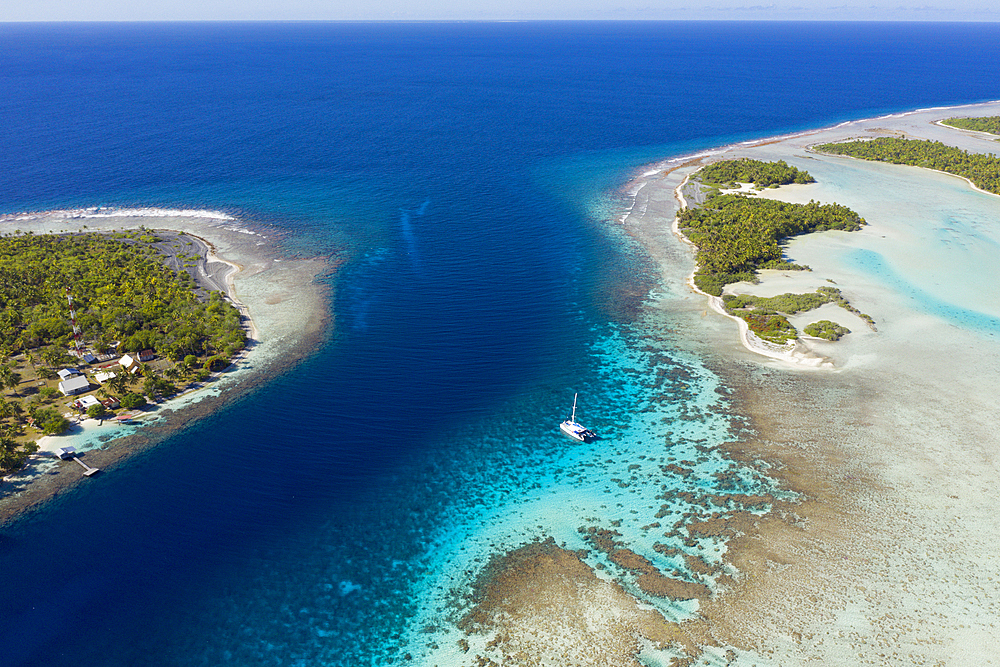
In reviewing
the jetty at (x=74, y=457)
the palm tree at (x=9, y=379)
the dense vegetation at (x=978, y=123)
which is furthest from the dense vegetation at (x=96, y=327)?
the dense vegetation at (x=978, y=123)

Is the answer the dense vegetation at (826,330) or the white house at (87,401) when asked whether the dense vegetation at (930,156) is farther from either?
the white house at (87,401)

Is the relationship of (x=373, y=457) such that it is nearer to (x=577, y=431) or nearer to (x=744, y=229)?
(x=577, y=431)

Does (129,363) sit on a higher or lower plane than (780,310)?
higher

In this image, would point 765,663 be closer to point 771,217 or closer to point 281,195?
point 771,217

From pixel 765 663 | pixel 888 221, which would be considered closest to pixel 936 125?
pixel 888 221

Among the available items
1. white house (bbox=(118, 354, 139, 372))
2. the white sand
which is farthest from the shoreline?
white house (bbox=(118, 354, 139, 372))

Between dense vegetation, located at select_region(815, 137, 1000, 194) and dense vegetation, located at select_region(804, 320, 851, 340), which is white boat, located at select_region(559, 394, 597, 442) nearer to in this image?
dense vegetation, located at select_region(804, 320, 851, 340)

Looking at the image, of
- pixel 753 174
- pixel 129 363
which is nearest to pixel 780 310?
pixel 753 174
